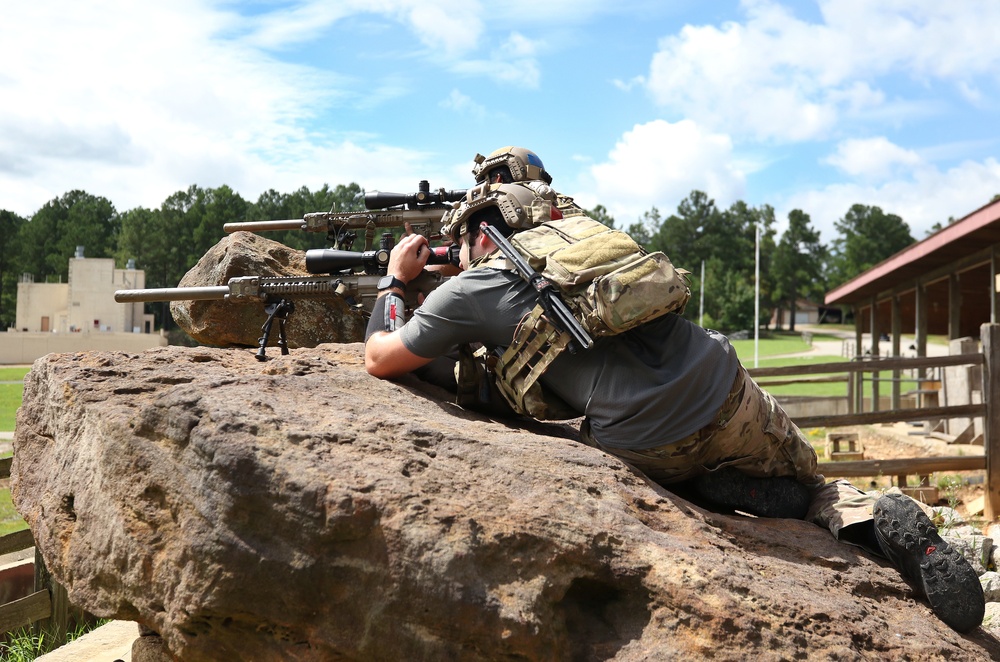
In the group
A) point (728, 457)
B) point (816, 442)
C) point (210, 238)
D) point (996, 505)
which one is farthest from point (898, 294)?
point (210, 238)

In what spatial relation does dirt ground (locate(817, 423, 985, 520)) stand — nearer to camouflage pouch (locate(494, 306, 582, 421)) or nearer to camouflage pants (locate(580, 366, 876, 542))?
camouflage pants (locate(580, 366, 876, 542))

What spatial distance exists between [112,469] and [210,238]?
5475 cm

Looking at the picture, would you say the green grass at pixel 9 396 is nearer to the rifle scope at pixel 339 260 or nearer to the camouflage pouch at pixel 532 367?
the rifle scope at pixel 339 260

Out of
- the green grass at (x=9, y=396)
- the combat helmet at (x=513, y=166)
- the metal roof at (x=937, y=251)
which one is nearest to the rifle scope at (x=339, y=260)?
the combat helmet at (x=513, y=166)

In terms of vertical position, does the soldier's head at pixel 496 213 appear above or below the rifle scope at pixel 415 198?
below

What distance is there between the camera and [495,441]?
322 centimetres

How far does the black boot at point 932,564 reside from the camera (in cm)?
298

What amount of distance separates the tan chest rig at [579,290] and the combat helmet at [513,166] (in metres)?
2.72

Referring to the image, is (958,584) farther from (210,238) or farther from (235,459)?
(210,238)

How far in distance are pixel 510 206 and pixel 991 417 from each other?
7100mm

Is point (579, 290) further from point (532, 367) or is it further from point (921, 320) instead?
point (921, 320)

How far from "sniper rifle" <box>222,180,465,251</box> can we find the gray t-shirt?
3862 millimetres

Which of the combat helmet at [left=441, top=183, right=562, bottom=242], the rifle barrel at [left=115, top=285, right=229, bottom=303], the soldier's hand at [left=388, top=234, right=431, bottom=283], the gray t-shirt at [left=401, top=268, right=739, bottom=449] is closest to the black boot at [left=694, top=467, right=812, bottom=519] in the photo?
the gray t-shirt at [left=401, top=268, right=739, bottom=449]

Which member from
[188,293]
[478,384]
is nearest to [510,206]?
[478,384]
